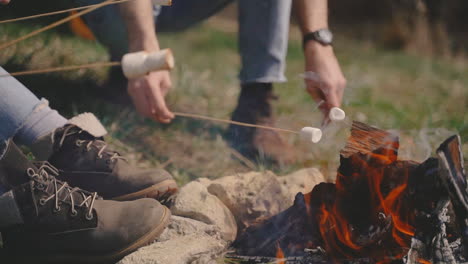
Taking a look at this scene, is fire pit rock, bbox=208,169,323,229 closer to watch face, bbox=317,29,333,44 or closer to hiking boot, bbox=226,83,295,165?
hiking boot, bbox=226,83,295,165

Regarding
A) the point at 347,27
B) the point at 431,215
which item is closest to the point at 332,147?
the point at 431,215

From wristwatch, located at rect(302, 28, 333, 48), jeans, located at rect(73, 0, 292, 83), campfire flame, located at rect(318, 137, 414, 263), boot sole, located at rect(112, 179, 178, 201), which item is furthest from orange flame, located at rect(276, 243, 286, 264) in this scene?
jeans, located at rect(73, 0, 292, 83)

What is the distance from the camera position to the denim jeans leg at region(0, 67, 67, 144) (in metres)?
1.26

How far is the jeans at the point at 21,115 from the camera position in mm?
1263

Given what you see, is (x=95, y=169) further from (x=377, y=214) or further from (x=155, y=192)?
(x=377, y=214)

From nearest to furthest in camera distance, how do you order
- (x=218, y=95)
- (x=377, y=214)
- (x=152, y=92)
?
(x=377, y=214)
(x=152, y=92)
(x=218, y=95)

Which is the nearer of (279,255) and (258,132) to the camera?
(279,255)

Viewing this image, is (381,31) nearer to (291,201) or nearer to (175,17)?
(175,17)

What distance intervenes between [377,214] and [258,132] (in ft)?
3.07

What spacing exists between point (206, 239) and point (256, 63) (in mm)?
1034

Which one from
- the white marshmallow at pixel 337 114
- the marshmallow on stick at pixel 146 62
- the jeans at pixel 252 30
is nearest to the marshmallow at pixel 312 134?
the white marshmallow at pixel 337 114

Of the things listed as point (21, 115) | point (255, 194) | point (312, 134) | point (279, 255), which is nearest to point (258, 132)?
point (255, 194)

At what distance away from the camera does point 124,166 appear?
1354 millimetres

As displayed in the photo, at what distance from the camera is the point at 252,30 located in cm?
205
